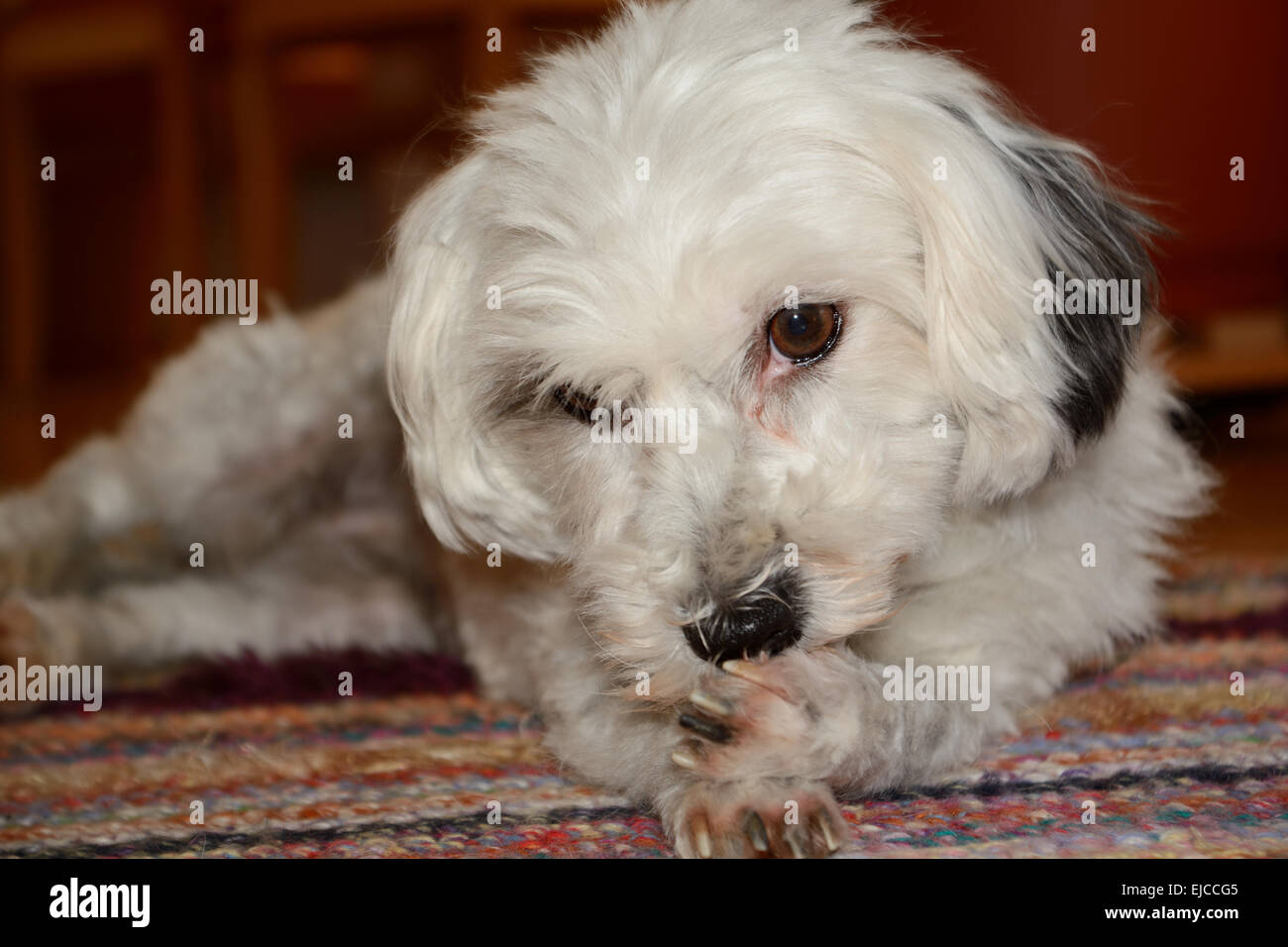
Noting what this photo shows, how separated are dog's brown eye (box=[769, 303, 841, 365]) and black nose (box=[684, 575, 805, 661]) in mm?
336

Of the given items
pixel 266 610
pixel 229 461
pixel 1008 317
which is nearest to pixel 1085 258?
pixel 1008 317

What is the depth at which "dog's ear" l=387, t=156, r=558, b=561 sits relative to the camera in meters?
1.82

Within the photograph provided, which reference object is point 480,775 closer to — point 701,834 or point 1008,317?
point 701,834

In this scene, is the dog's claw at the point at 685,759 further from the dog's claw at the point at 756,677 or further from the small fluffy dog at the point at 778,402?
the dog's claw at the point at 756,677

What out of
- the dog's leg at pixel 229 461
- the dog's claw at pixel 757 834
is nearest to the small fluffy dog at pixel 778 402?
the dog's claw at pixel 757 834

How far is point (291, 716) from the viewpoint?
6.77 feet

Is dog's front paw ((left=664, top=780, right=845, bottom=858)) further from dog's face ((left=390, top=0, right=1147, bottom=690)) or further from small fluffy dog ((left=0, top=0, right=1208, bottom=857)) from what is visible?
dog's face ((left=390, top=0, right=1147, bottom=690))

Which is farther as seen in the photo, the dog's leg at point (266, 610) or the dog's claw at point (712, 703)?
the dog's leg at point (266, 610)

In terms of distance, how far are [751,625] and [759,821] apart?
0.66ft

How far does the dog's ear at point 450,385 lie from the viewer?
5.96 feet

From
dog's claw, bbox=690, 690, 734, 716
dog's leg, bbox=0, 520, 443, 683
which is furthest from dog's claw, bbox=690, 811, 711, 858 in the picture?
dog's leg, bbox=0, 520, 443, 683

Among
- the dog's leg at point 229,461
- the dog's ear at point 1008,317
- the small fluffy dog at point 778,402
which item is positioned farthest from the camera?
the dog's leg at point 229,461
